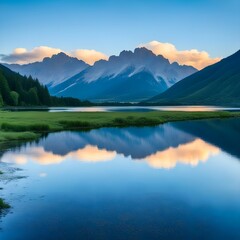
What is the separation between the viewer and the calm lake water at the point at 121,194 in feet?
74.5

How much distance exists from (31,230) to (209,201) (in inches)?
552

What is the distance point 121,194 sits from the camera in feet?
102

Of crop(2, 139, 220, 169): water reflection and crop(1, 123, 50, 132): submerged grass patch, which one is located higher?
crop(1, 123, 50, 132): submerged grass patch

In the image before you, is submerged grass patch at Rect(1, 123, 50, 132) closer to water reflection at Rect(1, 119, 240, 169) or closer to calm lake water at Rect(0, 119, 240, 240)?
water reflection at Rect(1, 119, 240, 169)

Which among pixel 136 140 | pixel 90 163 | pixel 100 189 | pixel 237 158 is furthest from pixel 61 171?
pixel 136 140

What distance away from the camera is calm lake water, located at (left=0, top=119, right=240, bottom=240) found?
74.5 ft

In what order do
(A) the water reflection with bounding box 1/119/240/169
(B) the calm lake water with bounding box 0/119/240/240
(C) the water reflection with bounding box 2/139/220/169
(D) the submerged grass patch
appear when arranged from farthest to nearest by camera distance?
(D) the submerged grass patch, (A) the water reflection with bounding box 1/119/240/169, (C) the water reflection with bounding box 2/139/220/169, (B) the calm lake water with bounding box 0/119/240/240

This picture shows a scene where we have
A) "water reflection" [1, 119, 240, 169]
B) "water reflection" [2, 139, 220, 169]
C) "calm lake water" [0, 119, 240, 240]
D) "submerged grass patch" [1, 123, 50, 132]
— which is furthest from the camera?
"submerged grass patch" [1, 123, 50, 132]

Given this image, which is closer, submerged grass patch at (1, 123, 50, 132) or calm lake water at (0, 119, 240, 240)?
calm lake water at (0, 119, 240, 240)

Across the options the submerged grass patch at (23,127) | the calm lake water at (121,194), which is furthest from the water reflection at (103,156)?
the submerged grass patch at (23,127)

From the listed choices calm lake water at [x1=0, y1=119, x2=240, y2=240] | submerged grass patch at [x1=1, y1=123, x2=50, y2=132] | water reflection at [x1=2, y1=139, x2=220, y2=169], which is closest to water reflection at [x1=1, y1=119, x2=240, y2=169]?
water reflection at [x1=2, y1=139, x2=220, y2=169]

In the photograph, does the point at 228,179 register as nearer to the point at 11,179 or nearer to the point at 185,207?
the point at 185,207

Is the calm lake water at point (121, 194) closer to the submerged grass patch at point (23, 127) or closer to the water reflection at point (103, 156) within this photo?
the water reflection at point (103, 156)

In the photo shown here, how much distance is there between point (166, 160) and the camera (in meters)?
49.4
